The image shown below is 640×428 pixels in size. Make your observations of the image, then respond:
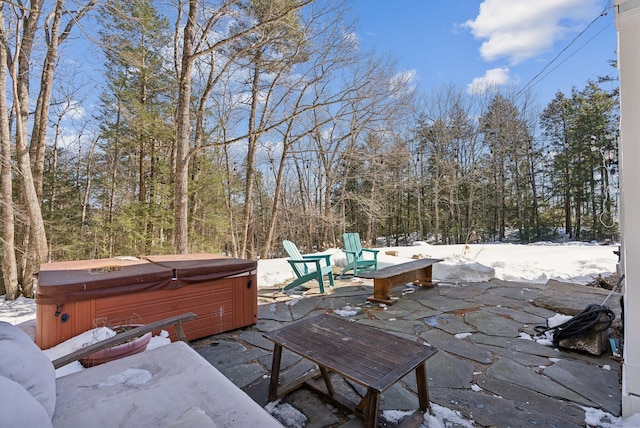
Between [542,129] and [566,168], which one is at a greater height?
[542,129]

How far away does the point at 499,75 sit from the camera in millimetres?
14953

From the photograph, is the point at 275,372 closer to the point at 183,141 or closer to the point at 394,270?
the point at 394,270

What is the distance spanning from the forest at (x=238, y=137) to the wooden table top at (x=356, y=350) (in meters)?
3.85

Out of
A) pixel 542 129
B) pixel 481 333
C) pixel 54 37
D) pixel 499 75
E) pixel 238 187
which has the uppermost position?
pixel 499 75

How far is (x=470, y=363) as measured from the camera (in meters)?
2.28

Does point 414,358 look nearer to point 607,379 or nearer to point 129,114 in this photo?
point 607,379

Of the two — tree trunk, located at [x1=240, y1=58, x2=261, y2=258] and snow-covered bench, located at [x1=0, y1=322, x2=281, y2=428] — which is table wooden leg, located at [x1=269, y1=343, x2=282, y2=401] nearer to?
snow-covered bench, located at [x1=0, y1=322, x2=281, y2=428]

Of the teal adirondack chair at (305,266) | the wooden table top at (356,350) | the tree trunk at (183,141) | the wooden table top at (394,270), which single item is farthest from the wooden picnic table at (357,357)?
the tree trunk at (183,141)

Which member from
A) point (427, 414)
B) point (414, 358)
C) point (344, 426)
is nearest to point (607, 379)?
point (427, 414)

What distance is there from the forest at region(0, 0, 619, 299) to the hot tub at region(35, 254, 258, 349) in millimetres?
2454

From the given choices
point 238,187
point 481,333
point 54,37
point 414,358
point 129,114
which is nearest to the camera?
point 414,358

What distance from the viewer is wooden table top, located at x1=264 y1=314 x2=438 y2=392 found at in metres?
1.37

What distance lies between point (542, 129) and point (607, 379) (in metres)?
19.3

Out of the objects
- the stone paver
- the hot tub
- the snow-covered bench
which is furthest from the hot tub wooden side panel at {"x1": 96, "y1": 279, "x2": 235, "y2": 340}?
the snow-covered bench
